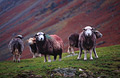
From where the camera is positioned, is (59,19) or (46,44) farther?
(59,19)

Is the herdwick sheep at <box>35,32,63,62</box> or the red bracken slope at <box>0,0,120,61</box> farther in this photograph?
the red bracken slope at <box>0,0,120,61</box>

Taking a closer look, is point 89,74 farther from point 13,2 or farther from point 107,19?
point 13,2

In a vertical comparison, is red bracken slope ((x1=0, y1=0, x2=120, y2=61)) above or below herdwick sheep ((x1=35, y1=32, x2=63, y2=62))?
above

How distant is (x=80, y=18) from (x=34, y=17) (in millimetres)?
35373

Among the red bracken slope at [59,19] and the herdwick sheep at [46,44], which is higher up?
the red bracken slope at [59,19]

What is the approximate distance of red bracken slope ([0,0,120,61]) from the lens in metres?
48.2

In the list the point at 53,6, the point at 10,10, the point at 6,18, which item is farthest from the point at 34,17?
the point at 10,10

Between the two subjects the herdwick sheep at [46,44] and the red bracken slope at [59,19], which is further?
the red bracken slope at [59,19]

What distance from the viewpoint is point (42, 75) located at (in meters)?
7.87

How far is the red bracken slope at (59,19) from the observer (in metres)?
48.2

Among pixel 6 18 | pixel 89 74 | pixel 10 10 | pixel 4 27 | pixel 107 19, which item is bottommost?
pixel 89 74

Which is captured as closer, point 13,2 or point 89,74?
point 89,74

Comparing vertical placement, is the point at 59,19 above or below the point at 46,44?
above

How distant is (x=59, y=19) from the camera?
72.9m
